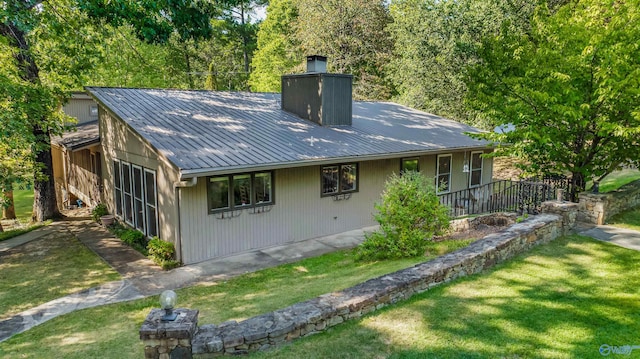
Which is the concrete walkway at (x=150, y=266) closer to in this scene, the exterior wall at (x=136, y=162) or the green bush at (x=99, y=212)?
the exterior wall at (x=136, y=162)

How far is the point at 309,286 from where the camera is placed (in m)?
7.17

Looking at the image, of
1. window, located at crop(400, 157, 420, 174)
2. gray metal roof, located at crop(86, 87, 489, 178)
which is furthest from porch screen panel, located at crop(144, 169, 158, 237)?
window, located at crop(400, 157, 420, 174)

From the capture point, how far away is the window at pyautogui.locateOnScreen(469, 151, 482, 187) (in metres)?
15.5

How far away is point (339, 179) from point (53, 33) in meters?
8.51

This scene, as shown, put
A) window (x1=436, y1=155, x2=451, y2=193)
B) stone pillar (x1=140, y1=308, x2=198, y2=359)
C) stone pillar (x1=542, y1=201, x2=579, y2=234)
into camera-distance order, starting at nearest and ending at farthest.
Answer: stone pillar (x1=140, y1=308, x2=198, y2=359)
stone pillar (x1=542, y1=201, x2=579, y2=234)
window (x1=436, y1=155, x2=451, y2=193)

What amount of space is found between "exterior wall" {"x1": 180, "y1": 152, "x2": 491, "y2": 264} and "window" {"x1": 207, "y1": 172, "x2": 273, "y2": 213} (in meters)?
0.16

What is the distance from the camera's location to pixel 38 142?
40.6 ft

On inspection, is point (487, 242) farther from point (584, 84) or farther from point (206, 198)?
point (206, 198)

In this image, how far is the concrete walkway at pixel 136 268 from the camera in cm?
716

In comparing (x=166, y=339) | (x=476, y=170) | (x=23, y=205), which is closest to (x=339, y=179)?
(x=476, y=170)

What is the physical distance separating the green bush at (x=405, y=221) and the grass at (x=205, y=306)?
0.36 m

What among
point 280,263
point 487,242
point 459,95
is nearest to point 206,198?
point 280,263

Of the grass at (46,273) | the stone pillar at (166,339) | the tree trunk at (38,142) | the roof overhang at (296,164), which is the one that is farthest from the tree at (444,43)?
the stone pillar at (166,339)

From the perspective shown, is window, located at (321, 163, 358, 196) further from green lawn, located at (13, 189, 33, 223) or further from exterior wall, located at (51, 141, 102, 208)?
green lawn, located at (13, 189, 33, 223)
